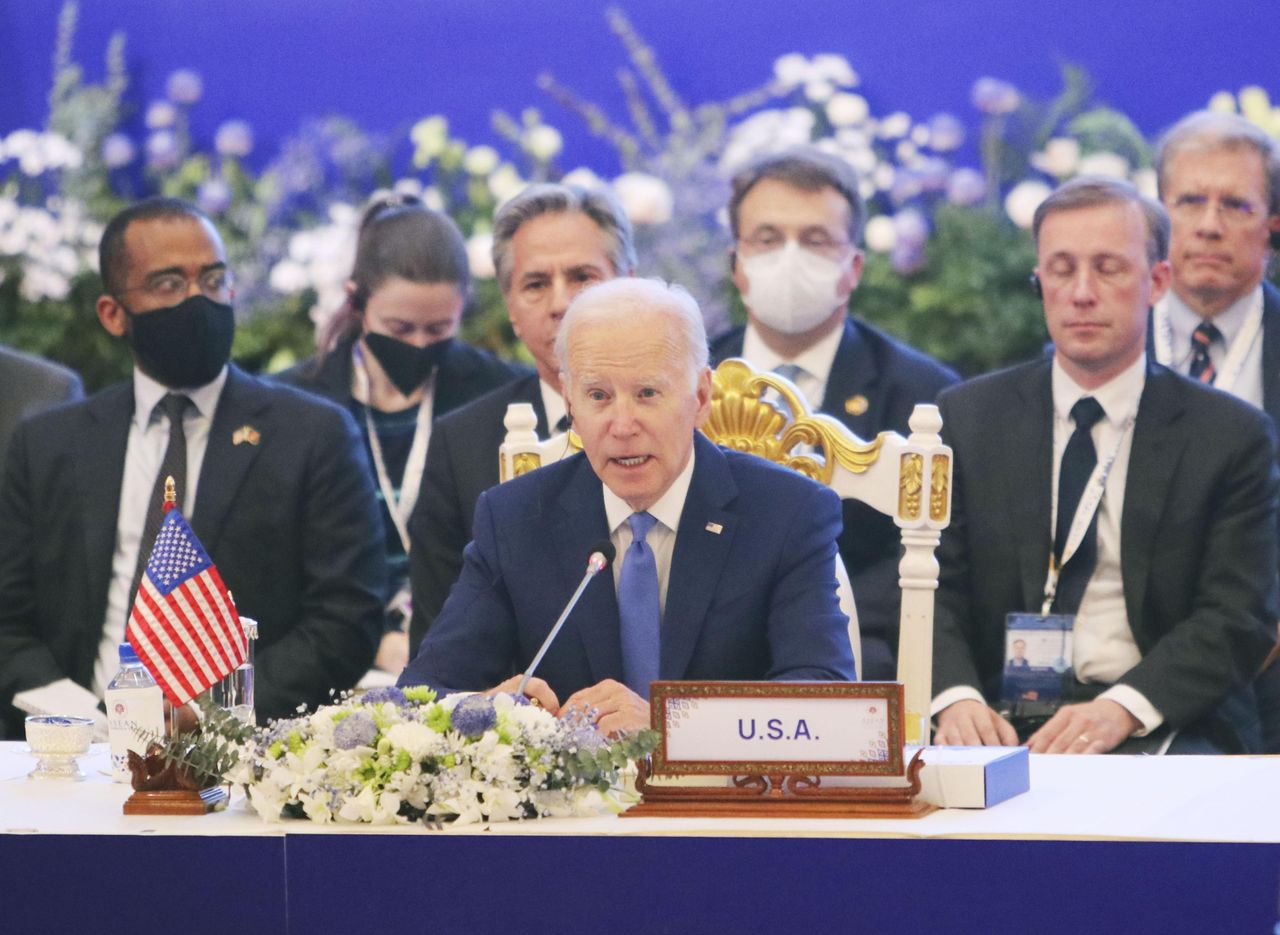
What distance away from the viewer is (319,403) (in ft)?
15.5

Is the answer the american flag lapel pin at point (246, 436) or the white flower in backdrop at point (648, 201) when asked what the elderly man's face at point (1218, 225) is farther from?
the american flag lapel pin at point (246, 436)

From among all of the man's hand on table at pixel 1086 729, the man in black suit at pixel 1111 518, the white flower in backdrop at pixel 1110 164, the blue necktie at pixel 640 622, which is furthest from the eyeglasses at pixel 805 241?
the blue necktie at pixel 640 622

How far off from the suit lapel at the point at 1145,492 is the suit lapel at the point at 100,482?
2.38 metres

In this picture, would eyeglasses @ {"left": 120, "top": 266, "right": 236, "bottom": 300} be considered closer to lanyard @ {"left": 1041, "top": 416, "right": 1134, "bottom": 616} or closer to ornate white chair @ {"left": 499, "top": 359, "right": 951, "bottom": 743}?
ornate white chair @ {"left": 499, "top": 359, "right": 951, "bottom": 743}

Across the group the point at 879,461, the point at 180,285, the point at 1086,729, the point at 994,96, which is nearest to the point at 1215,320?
the point at 994,96

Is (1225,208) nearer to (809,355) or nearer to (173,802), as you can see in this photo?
(809,355)

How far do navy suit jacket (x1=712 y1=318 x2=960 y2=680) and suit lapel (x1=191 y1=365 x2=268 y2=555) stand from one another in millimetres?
1207

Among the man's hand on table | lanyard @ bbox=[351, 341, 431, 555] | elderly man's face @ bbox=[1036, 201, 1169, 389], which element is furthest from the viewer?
lanyard @ bbox=[351, 341, 431, 555]

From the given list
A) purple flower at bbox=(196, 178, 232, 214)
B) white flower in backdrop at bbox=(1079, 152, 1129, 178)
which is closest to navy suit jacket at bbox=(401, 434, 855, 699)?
white flower in backdrop at bbox=(1079, 152, 1129, 178)

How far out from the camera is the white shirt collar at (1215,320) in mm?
4863

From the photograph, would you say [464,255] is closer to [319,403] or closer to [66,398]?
[319,403]

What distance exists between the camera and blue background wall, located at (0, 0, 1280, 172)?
5.79 meters

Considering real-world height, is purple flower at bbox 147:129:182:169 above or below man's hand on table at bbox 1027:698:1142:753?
above

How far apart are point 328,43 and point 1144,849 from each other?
15.5 feet
